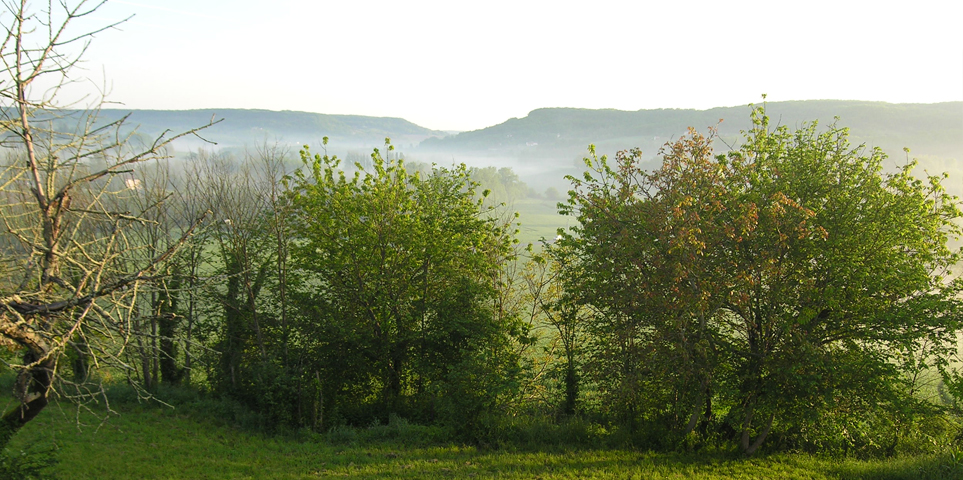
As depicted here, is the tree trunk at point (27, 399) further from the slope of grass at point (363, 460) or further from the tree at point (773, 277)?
the tree at point (773, 277)

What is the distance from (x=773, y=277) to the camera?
471 inches

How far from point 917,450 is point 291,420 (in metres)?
17.0

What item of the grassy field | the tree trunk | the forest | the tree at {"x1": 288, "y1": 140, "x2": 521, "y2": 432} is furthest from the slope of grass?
the tree at {"x1": 288, "y1": 140, "x2": 521, "y2": 432}

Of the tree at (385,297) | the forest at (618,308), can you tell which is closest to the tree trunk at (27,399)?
the forest at (618,308)

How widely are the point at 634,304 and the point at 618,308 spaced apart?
0.82 m

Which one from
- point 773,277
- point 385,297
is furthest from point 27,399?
point 773,277

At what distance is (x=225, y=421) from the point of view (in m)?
15.4

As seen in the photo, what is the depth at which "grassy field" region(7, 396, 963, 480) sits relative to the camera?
36.5 ft

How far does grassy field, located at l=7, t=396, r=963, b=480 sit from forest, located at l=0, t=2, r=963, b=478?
2.35ft

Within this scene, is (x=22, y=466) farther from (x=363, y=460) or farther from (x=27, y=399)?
(x=363, y=460)

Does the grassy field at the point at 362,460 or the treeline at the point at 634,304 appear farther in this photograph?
the treeline at the point at 634,304

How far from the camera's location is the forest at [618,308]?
1146 centimetres

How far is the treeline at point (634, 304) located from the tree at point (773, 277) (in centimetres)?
6

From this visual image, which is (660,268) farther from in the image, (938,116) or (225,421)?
(938,116)
